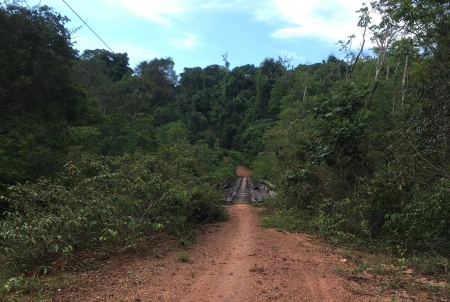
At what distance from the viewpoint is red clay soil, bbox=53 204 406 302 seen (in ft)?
15.5

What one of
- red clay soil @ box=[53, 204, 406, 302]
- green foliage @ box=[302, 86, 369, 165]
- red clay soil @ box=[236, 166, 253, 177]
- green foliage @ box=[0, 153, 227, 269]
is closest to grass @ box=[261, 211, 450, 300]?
red clay soil @ box=[53, 204, 406, 302]

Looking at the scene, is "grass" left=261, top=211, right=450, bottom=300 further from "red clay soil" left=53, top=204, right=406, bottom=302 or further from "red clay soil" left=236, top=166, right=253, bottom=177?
"red clay soil" left=236, top=166, right=253, bottom=177

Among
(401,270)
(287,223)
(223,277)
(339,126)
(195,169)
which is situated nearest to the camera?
(223,277)

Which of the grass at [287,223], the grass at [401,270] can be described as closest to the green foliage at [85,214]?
the grass at [287,223]

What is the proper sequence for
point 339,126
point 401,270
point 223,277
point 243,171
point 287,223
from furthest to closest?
point 243,171
point 287,223
point 339,126
point 401,270
point 223,277

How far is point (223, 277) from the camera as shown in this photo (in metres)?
5.61

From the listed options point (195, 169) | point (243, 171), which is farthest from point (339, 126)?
point (243, 171)

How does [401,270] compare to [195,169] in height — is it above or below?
below

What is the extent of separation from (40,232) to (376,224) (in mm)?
8012

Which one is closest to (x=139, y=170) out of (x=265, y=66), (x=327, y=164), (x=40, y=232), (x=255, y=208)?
(x=40, y=232)

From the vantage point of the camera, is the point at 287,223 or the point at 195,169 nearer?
the point at 287,223

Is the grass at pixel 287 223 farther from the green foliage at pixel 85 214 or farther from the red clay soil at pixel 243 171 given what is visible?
the red clay soil at pixel 243 171

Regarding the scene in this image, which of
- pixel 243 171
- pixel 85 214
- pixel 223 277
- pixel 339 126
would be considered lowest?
pixel 243 171

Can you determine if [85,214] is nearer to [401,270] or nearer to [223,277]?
[223,277]
